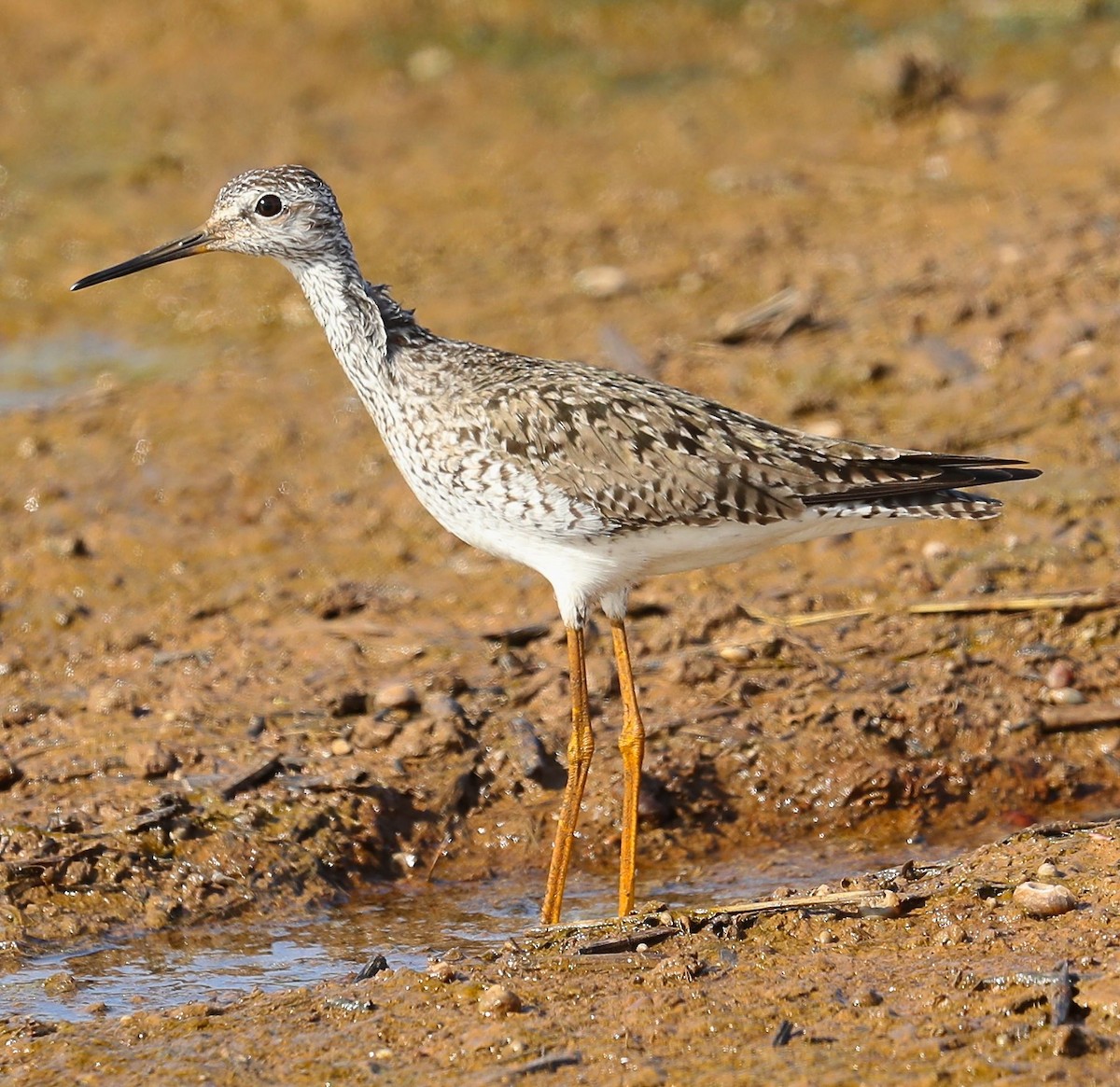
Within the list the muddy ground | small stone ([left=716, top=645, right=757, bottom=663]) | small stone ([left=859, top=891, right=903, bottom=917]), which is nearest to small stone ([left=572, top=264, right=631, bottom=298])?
the muddy ground

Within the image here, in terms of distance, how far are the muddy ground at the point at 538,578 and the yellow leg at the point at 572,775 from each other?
1.49ft

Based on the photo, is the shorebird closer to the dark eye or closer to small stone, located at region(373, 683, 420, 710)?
the dark eye

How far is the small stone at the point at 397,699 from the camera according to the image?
8.21 meters

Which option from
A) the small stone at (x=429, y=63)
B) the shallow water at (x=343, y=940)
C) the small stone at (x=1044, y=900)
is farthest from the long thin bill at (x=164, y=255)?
the small stone at (x=429, y=63)

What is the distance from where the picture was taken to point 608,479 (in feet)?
23.3

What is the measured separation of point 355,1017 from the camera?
5742 mm

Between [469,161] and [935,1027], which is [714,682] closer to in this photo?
[935,1027]

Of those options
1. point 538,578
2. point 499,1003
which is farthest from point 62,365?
point 499,1003

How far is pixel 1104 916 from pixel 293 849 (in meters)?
3.27

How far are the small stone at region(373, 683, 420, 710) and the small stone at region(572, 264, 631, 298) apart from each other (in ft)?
17.0

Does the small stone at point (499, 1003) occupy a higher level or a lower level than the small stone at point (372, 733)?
lower

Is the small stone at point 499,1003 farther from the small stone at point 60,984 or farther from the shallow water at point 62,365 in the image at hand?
the shallow water at point 62,365

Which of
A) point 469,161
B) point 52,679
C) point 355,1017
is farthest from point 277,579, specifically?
point 469,161

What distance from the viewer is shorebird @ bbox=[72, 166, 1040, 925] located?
7.10 m
